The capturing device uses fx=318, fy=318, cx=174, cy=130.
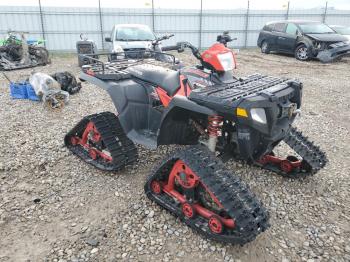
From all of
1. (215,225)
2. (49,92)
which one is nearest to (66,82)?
(49,92)

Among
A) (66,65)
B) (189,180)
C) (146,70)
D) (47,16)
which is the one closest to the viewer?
(189,180)

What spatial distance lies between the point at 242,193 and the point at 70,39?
16.9 m

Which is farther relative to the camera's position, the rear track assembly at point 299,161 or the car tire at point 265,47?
the car tire at point 265,47

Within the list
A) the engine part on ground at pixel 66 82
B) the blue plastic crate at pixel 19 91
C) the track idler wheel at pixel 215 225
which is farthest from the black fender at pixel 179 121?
the blue plastic crate at pixel 19 91

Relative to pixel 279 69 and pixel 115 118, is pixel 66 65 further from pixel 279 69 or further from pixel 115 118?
pixel 115 118

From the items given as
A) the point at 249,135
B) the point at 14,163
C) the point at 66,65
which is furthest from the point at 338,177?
the point at 66,65

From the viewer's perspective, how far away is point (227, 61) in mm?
3217

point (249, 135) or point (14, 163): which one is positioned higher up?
point (249, 135)

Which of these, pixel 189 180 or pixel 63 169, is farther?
pixel 63 169

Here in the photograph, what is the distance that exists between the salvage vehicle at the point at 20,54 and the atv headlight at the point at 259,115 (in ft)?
34.8

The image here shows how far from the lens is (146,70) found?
153 inches

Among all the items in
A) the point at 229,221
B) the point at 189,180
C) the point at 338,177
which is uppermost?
the point at 189,180

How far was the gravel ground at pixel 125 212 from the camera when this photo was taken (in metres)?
2.76

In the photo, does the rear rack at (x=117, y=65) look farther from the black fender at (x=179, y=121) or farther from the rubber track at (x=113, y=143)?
the black fender at (x=179, y=121)
